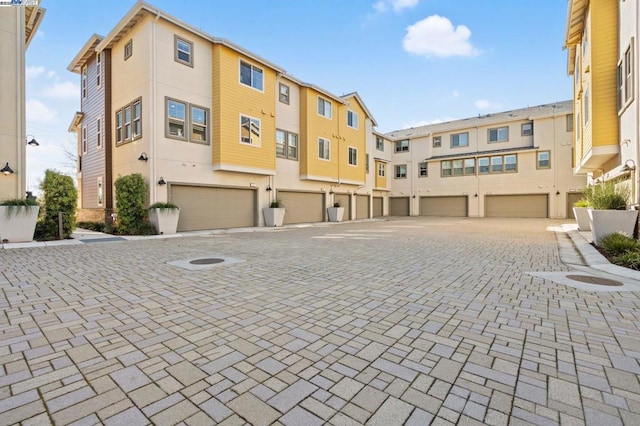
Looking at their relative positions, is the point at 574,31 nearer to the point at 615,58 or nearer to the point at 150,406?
the point at 615,58

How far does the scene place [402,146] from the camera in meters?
32.4

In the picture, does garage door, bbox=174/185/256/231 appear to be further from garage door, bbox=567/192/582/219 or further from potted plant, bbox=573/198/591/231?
garage door, bbox=567/192/582/219

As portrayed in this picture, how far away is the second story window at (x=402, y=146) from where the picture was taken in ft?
105

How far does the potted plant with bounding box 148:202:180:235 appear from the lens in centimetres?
1223

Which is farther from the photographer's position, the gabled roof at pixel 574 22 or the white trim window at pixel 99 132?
the white trim window at pixel 99 132

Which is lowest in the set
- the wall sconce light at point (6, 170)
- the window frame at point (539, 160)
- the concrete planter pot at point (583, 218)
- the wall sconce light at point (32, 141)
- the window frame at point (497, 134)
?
the concrete planter pot at point (583, 218)

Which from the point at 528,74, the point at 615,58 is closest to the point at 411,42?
the point at 528,74

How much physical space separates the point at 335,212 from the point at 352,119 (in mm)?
7547

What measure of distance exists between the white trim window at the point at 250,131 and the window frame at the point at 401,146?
20.4 metres

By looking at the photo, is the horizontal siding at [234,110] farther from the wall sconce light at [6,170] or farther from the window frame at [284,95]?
the wall sconce light at [6,170]

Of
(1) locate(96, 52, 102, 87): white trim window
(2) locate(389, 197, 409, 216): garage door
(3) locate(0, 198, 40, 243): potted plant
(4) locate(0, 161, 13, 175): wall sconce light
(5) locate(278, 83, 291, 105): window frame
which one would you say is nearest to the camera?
(3) locate(0, 198, 40, 243): potted plant

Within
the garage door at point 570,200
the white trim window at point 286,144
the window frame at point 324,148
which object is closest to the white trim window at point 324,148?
the window frame at point 324,148

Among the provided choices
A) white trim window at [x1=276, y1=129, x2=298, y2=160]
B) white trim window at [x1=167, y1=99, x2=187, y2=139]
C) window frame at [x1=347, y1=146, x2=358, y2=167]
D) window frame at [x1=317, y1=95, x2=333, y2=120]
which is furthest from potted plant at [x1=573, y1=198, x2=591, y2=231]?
white trim window at [x1=167, y1=99, x2=187, y2=139]

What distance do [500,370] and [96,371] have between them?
318 cm
